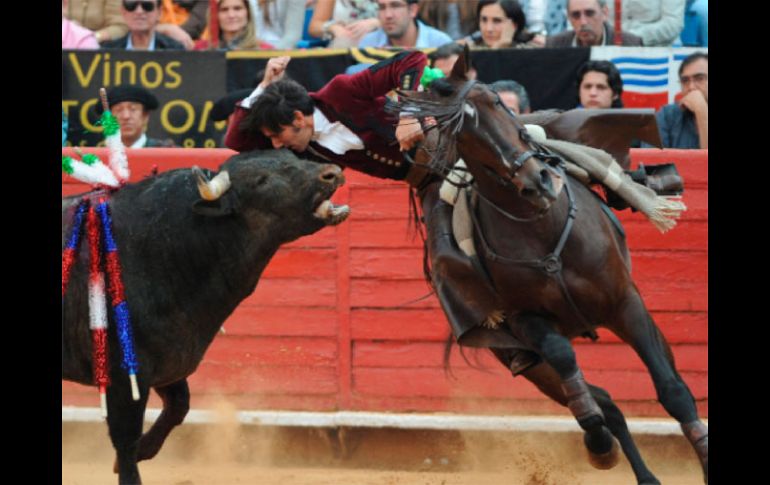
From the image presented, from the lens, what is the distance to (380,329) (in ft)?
26.9

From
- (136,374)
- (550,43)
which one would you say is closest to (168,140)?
(550,43)

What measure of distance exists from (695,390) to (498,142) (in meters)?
3.25

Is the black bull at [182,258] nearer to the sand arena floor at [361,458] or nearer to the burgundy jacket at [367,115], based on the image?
the burgundy jacket at [367,115]

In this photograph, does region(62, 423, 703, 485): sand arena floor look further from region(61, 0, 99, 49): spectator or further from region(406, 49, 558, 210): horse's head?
region(61, 0, 99, 49): spectator

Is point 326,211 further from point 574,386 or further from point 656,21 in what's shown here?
point 656,21

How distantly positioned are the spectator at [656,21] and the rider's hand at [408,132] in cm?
378

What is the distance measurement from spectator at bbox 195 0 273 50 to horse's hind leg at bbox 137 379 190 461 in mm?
3674

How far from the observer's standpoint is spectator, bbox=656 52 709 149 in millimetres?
8469

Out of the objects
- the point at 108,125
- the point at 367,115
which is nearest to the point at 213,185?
the point at 108,125

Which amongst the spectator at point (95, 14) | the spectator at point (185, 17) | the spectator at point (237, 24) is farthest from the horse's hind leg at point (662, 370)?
the spectator at point (95, 14)

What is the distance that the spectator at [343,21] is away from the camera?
30.9 feet

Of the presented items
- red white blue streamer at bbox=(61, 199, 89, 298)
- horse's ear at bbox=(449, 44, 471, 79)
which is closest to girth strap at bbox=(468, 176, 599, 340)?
horse's ear at bbox=(449, 44, 471, 79)
